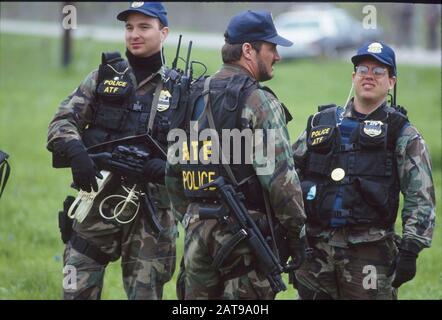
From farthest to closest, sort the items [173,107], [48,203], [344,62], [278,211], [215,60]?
1. [344,62]
2. [215,60]
3. [48,203]
4. [173,107]
5. [278,211]

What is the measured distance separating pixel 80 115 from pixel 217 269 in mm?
1738

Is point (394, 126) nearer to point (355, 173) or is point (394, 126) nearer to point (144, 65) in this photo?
point (355, 173)

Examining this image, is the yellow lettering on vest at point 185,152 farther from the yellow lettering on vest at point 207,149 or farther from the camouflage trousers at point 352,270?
the camouflage trousers at point 352,270

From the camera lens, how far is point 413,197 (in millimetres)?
5863

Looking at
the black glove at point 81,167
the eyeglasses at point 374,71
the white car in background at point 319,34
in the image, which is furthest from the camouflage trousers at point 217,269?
the white car in background at point 319,34

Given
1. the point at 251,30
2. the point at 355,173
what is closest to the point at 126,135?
the point at 251,30

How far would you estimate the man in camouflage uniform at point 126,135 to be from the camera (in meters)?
6.50

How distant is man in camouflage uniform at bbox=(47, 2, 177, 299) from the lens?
21.3ft

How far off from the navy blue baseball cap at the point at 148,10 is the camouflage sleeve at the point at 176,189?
4.51 feet
